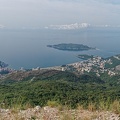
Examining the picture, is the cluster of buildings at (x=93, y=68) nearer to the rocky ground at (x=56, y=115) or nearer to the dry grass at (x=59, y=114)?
the dry grass at (x=59, y=114)

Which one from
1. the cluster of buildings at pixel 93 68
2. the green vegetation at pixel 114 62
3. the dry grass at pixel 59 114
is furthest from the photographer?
the green vegetation at pixel 114 62

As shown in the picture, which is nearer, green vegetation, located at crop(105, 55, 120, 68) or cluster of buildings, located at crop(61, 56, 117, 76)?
cluster of buildings, located at crop(61, 56, 117, 76)

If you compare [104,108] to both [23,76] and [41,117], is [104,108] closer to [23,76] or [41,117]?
[41,117]

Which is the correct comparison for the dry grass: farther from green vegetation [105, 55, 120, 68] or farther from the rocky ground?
green vegetation [105, 55, 120, 68]

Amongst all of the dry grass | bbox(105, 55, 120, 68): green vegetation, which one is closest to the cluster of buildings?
bbox(105, 55, 120, 68): green vegetation

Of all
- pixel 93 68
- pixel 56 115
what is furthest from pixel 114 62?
pixel 56 115

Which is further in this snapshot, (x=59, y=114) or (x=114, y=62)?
(x=114, y=62)

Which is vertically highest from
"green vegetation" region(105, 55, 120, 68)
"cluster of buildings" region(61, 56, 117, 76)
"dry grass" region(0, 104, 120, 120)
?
"dry grass" region(0, 104, 120, 120)

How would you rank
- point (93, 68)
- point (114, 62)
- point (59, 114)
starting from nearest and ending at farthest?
point (59, 114) → point (93, 68) → point (114, 62)

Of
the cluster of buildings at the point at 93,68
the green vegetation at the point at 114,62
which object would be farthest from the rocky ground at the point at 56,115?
the green vegetation at the point at 114,62

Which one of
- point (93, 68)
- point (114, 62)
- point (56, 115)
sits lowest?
point (93, 68)

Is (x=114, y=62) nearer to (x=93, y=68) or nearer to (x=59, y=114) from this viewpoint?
(x=93, y=68)
